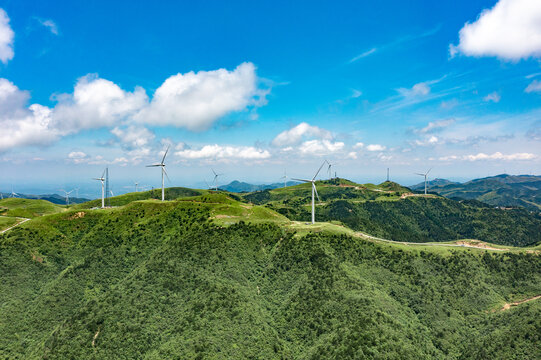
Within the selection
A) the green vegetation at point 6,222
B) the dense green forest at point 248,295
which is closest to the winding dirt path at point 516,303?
the dense green forest at point 248,295

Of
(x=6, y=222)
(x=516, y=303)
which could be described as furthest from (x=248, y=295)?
(x=6, y=222)

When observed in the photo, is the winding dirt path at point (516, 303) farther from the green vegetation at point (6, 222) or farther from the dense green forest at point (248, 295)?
the green vegetation at point (6, 222)

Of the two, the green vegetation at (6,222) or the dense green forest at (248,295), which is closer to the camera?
the dense green forest at (248,295)

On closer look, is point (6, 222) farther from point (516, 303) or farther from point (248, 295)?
point (516, 303)

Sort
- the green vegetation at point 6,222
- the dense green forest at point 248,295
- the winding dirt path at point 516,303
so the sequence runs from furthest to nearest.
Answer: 1. the green vegetation at point 6,222
2. the winding dirt path at point 516,303
3. the dense green forest at point 248,295

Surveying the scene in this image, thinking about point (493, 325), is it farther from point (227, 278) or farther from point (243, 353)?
point (227, 278)

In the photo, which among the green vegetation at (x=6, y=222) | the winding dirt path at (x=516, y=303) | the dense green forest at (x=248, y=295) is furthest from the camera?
the green vegetation at (x=6, y=222)

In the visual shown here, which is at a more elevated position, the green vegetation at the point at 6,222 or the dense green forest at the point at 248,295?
the green vegetation at the point at 6,222

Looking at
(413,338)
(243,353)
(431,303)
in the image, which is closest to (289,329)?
(243,353)

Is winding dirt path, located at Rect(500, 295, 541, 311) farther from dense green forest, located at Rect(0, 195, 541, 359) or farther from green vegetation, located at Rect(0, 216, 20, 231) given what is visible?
green vegetation, located at Rect(0, 216, 20, 231)
